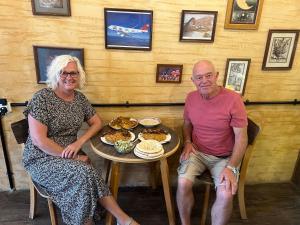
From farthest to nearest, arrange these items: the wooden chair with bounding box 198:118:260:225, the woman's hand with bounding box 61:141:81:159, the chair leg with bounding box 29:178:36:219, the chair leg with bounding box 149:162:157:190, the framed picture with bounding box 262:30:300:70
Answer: the chair leg with bounding box 149:162:157:190 → the framed picture with bounding box 262:30:300:70 → the chair leg with bounding box 29:178:36:219 → the wooden chair with bounding box 198:118:260:225 → the woman's hand with bounding box 61:141:81:159

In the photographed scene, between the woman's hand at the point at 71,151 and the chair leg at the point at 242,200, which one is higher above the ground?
the woman's hand at the point at 71,151

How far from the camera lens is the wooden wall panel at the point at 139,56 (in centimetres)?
184

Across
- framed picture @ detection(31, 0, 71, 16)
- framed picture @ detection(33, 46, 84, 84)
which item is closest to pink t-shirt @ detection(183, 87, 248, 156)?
framed picture @ detection(33, 46, 84, 84)

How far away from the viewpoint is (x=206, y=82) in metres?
1.73

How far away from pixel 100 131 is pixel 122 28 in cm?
75

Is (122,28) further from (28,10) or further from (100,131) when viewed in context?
(100,131)

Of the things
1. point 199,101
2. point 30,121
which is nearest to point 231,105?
point 199,101

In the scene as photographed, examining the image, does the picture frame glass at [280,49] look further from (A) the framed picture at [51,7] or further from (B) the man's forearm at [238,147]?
(A) the framed picture at [51,7]

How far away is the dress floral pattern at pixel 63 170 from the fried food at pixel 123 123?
292 millimetres

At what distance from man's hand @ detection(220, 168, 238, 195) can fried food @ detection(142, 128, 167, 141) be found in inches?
18.1

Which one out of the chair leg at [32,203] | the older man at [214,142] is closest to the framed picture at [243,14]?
the older man at [214,142]

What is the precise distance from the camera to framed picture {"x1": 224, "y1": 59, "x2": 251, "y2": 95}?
2059mm

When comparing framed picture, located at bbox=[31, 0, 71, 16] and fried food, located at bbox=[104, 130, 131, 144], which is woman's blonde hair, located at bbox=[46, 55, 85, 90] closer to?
framed picture, located at bbox=[31, 0, 71, 16]

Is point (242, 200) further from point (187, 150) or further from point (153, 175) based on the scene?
point (153, 175)
